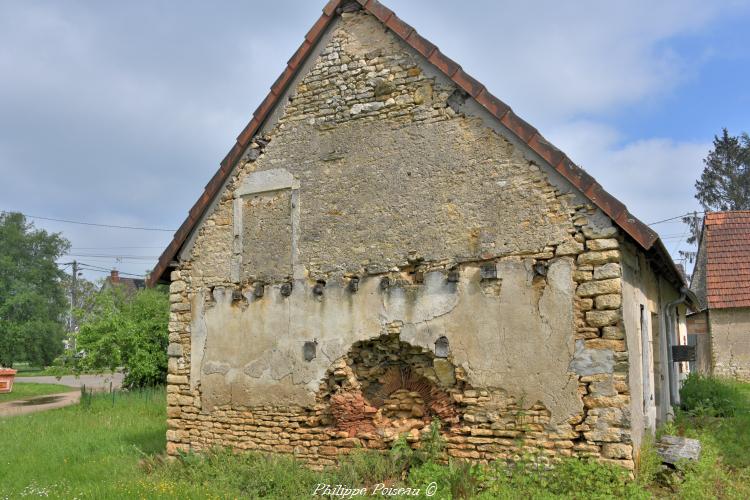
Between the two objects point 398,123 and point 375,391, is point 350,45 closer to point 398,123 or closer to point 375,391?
point 398,123

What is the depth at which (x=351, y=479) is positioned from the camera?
6.92 m

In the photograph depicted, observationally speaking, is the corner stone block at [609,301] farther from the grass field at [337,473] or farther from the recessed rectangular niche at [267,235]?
the recessed rectangular niche at [267,235]

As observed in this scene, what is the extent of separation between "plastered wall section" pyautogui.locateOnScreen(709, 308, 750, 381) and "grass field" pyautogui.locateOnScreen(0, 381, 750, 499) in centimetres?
783

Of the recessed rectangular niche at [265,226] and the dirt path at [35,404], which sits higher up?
the recessed rectangular niche at [265,226]

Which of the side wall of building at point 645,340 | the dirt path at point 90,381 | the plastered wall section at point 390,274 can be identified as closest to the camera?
the plastered wall section at point 390,274

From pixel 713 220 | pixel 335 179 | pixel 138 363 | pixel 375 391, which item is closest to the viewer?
pixel 375 391

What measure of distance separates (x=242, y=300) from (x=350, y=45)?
13.1 ft

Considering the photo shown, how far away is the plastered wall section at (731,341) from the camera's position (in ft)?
60.4

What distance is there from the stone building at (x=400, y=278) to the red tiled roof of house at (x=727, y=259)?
11385 mm

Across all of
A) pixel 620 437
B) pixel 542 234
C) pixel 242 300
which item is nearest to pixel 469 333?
pixel 542 234

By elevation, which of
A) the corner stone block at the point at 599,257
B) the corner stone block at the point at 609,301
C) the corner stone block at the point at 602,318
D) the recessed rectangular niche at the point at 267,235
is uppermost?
the recessed rectangular niche at the point at 267,235

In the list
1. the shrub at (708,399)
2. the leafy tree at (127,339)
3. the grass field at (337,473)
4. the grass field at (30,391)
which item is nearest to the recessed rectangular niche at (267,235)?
the grass field at (337,473)

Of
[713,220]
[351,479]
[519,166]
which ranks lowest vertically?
[351,479]

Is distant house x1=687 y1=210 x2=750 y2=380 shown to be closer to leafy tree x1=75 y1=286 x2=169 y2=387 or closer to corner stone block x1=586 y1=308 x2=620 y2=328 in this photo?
corner stone block x1=586 y1=308 x2=620 y2=328
